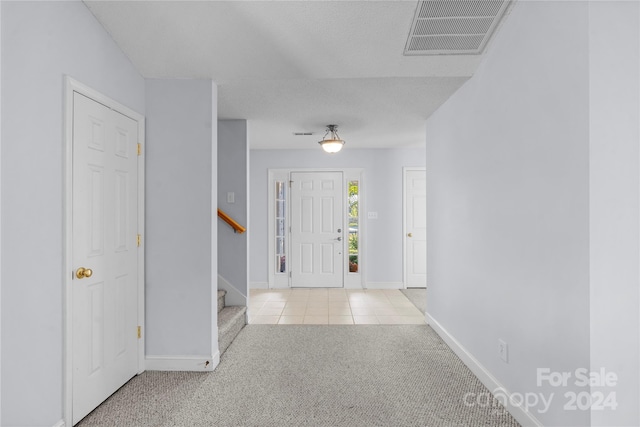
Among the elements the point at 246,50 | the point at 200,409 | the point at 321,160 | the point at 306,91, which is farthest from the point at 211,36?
the point at 321,160

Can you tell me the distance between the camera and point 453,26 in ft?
7.43

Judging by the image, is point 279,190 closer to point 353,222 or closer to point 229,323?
point 353,222

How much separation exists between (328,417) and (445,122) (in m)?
2.64

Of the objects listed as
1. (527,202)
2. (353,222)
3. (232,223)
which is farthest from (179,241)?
(353,222)

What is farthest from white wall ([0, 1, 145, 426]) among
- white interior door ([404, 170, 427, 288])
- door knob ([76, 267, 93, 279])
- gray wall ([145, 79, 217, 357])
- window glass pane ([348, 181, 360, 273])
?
white interior door ([404, 170, 427, 288])

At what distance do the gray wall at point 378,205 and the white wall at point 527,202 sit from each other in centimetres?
270

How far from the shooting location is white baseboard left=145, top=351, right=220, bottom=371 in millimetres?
2729

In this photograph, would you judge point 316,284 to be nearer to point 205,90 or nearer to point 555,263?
point 205,90

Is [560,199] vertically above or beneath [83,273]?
above

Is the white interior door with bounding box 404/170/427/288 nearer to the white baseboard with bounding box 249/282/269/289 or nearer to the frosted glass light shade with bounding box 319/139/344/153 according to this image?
the frosted glass light shade with bounding box 319/139/344/153

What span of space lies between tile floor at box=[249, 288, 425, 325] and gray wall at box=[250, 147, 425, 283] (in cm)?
38

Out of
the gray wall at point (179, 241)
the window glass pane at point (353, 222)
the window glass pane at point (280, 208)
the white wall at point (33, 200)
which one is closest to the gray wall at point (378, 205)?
the window glass pane at point (353, 222)

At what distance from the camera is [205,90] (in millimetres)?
2779

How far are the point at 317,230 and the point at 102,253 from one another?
380cm
